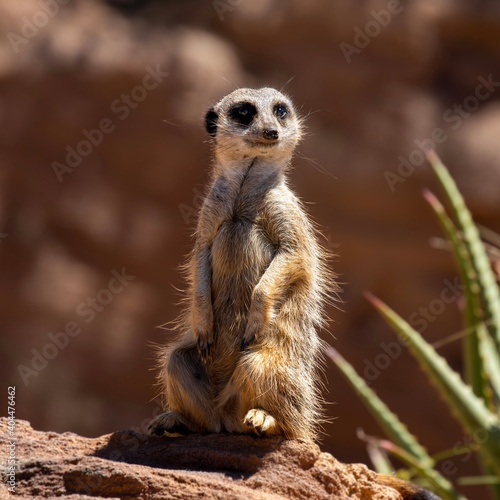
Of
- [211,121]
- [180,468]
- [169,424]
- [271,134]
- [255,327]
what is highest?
[211,121]

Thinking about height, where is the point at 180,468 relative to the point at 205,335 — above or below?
below

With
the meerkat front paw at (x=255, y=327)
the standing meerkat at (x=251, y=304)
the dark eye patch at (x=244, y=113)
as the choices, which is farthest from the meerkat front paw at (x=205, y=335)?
the dark eye patch at (x=244, y=113)

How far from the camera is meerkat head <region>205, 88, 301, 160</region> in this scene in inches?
145

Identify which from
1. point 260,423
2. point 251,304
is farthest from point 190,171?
point 260,423

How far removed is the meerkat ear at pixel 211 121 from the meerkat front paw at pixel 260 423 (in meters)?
1.32

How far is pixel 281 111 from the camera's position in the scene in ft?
12.7

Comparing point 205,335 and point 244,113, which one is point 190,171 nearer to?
point 244,113

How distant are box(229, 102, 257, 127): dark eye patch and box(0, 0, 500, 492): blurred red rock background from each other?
394 cm

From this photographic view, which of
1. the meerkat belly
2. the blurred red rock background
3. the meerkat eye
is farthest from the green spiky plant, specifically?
the blurred red rock background

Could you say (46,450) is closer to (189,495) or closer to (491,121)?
(189,495)

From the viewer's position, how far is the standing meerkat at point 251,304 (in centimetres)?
335

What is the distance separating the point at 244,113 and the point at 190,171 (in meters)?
4.20

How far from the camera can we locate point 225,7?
26.7 ft

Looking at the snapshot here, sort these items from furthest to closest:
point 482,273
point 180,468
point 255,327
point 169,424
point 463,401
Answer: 1. point 169,424
2. point 255,327
3. point 180,468
4. point 482,273
5. point 463,401
